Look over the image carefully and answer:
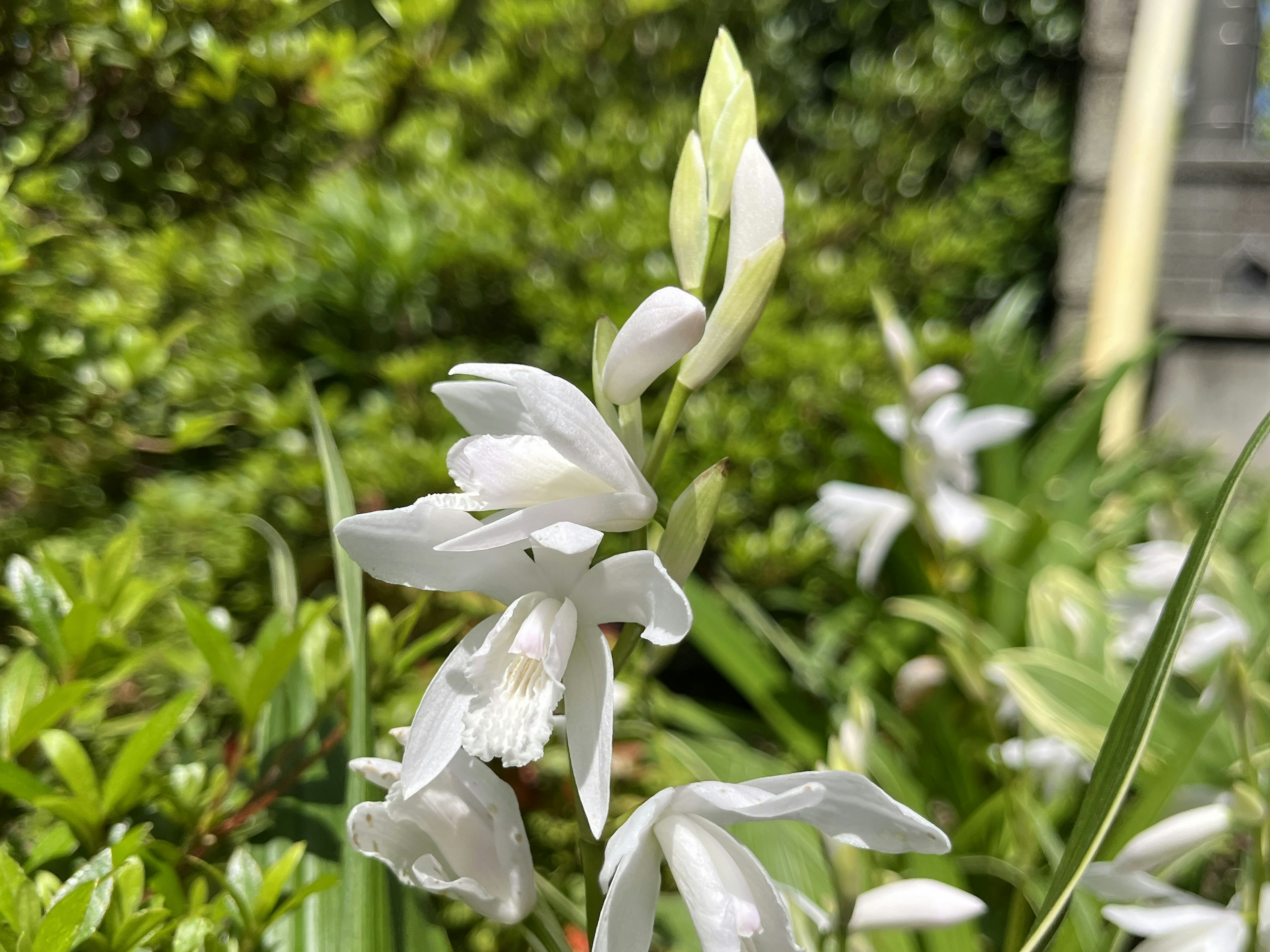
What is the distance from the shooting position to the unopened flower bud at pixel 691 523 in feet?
1.14

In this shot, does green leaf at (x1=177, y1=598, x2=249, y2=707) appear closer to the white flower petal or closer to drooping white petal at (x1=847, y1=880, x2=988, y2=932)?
the white flower petal

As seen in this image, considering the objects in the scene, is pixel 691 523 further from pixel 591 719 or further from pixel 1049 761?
pixel 1049 761

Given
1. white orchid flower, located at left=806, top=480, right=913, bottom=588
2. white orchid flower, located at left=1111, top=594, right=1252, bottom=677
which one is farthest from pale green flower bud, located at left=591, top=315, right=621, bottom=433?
white orchid flower, located at left=806, top=480, right=913, bottom=588

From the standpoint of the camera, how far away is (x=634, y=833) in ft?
1.08

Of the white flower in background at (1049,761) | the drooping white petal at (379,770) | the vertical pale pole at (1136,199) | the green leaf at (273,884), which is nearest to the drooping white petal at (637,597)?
the drooping white petal at (379,770)

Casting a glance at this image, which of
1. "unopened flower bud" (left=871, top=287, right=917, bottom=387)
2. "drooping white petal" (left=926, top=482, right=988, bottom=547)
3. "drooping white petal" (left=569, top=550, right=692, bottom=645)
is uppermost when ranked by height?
"unopened flower bud" (left=871, top=287, right=917, bottom=387)

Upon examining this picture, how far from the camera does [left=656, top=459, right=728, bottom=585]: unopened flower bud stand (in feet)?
1.14

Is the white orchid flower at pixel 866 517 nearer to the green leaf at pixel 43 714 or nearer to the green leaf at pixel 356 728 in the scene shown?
the green leaf at pixel 356 728

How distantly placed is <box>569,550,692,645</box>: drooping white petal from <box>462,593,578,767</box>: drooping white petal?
0.04 ft

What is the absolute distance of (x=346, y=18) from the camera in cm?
178

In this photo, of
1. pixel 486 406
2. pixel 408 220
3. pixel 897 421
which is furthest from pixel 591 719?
pixel 408 220

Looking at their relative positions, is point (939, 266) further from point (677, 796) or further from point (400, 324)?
point (677, 796)

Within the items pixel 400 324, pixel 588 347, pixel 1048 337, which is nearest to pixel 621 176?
pixel 588 347

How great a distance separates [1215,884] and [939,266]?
1808 millimetres
